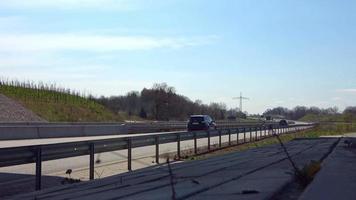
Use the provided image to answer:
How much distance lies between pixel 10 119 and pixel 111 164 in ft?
146

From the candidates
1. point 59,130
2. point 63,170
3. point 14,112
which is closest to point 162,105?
point 14,112

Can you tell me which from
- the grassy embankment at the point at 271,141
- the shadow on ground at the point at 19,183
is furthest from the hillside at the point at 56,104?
the shadow on ground at the point at 19,183

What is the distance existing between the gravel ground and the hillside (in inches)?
113

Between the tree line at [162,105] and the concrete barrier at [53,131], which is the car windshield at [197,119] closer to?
the concrete barrier at [53,131]

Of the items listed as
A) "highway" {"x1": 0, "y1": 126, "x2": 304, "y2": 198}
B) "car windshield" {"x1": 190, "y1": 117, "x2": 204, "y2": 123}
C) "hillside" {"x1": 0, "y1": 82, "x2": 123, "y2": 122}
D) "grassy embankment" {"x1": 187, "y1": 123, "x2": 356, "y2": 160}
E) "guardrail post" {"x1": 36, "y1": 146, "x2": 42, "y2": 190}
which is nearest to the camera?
"guardrail post" {"x1": 36, "y1": 146, "x2": 42, "y2": 190}

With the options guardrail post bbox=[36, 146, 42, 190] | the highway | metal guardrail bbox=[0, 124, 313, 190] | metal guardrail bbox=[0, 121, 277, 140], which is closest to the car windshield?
metal guardrail bbox=[0, 121, 277, 140]

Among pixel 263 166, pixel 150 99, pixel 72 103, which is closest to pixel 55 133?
pixel 263 166

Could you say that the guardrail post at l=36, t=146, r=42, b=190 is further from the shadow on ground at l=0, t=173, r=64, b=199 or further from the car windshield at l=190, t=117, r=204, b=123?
the car windshield at l=190, t=117, r=204, b=123

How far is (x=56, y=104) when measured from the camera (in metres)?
81.8

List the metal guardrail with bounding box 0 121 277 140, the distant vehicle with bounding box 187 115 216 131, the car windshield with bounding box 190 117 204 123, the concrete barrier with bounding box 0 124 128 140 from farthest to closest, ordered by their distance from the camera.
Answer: the car windshield with bounding box 190 117 204 123 < the distant vehicle with bounding box 187 115 216 131 < the metal guardrail with bounding box 0 121 277 140 < the concrete barrier with bounding box 0 124 128 140

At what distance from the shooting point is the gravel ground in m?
63.4

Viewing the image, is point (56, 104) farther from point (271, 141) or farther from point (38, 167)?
point (38, 167)

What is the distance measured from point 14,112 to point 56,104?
15947 millimetres

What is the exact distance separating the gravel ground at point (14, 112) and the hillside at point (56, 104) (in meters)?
2.87
